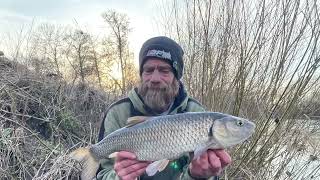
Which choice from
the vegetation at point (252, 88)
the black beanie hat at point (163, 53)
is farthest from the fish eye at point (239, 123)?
the vegetation at point (252, 88)

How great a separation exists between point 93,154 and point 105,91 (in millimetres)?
6314

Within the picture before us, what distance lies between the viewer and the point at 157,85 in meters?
2.90

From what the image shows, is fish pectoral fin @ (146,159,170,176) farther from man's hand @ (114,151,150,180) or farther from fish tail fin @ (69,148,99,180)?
fish tail fin @ (69,148,99,180)

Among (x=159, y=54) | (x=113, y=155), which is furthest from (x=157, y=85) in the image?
(x=113, y=155)

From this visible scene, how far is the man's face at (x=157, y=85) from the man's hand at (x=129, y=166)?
53 cm

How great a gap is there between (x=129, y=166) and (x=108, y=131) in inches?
21.9

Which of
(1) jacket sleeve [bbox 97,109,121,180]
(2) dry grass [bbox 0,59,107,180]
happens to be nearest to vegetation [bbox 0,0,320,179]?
(2) dry grass [bbox 0,59,107,180]

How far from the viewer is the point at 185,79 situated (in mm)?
5691

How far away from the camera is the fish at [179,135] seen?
2.26 m

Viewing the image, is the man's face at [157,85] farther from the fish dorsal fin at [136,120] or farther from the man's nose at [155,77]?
the fish dorsal fin at [136,120]

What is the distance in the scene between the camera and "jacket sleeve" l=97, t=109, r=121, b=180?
9.43ft

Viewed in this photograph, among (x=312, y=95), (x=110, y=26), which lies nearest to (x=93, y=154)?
(x=312, y=95)

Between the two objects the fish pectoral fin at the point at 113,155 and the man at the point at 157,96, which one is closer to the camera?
the fish pectoral fin at the point at 113,155

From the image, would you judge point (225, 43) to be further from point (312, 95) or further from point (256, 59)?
point (312, 95)
